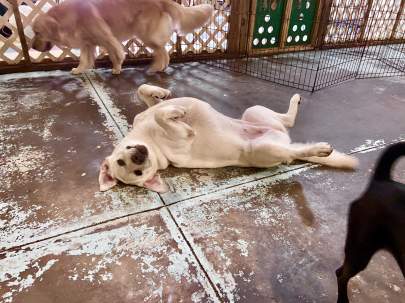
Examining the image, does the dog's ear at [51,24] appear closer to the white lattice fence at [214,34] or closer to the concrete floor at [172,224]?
the concrete floor at [172,224]

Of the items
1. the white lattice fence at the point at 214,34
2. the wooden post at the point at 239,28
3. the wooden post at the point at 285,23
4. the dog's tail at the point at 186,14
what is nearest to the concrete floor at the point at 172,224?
the dog's tail at the point at 186,14

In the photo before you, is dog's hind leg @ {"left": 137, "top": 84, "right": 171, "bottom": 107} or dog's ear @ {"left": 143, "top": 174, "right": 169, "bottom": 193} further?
dog's hind leg @ {"left": 137, "top": 84, "right": 171, "bottom": 107}

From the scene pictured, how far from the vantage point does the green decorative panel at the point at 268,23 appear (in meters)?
4.58

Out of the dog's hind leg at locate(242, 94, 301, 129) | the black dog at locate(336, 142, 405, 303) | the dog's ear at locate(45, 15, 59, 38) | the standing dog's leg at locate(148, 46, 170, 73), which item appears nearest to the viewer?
the black dog at locate(336, 142, 405, 303)

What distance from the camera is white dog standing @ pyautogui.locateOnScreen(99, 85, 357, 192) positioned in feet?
5.65

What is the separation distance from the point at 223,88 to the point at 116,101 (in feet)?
3.87

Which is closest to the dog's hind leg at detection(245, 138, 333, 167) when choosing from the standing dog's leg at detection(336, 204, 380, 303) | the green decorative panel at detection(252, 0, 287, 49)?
the standing dog's leg at detection(336, 204, 380, 303)

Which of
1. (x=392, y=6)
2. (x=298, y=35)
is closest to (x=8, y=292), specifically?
(x=298, y=35)

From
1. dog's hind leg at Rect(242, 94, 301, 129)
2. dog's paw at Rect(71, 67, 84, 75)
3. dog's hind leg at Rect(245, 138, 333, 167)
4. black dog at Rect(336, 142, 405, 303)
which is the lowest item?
dog's paw at Rect(71, 67, 84, 75)

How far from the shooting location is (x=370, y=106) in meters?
3.01

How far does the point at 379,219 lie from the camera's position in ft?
2.58

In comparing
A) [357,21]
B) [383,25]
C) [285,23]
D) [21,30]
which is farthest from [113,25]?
[383,25]

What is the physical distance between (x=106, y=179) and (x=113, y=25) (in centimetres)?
242

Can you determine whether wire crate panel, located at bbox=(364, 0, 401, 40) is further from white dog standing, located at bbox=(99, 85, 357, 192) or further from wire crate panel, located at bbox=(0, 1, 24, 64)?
wire crate panel, located at bbox=(0, 1, 24, 64)
